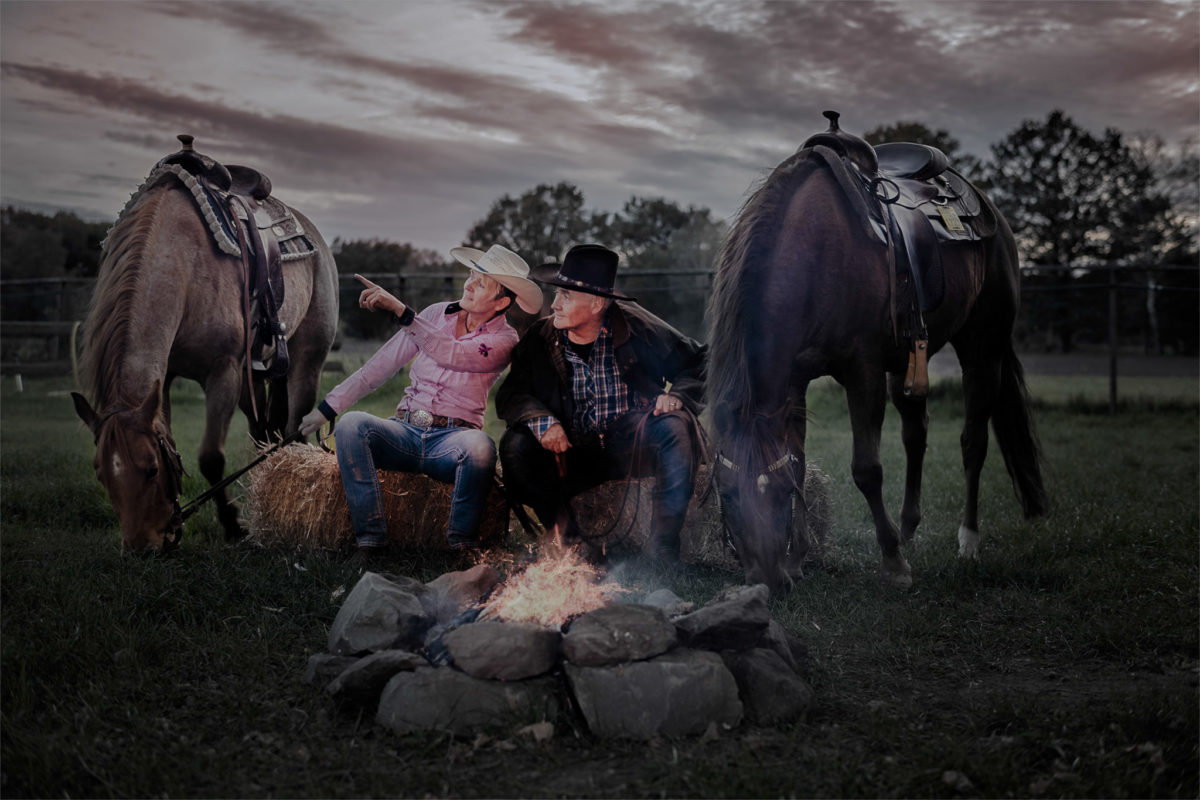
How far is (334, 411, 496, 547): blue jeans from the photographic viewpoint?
→ 4.03 metres

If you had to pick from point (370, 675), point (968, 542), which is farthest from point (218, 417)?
point (968, 542)

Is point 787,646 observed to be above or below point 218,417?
below

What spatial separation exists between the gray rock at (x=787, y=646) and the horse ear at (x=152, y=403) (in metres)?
2.84

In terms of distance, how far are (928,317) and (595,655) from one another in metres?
2.72

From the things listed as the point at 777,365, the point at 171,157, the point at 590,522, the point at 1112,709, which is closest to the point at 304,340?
the point at 171,157

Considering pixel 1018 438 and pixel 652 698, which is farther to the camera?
pixel 1018 438

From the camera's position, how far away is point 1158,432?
10031 mm

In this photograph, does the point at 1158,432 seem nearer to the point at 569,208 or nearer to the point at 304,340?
the point at 304,340

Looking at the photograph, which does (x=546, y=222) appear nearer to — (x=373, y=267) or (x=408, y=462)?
(x=373, y=267)

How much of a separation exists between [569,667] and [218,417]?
2.89 metres

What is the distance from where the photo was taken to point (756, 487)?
3.33 meters

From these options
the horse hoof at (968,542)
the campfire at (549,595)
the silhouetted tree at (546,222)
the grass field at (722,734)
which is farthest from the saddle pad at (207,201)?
the silhouetted tree at (546,222)

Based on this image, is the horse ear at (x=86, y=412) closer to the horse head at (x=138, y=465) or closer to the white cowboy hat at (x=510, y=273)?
the horse head at (x=138, y=465)

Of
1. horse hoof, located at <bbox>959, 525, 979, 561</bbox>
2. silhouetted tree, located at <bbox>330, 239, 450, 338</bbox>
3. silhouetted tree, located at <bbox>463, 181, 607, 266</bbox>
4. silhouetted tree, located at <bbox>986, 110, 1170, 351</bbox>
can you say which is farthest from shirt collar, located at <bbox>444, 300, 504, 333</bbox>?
silhouetted tree, located at <bbox>986, 110, 1170, 351</bbox>
